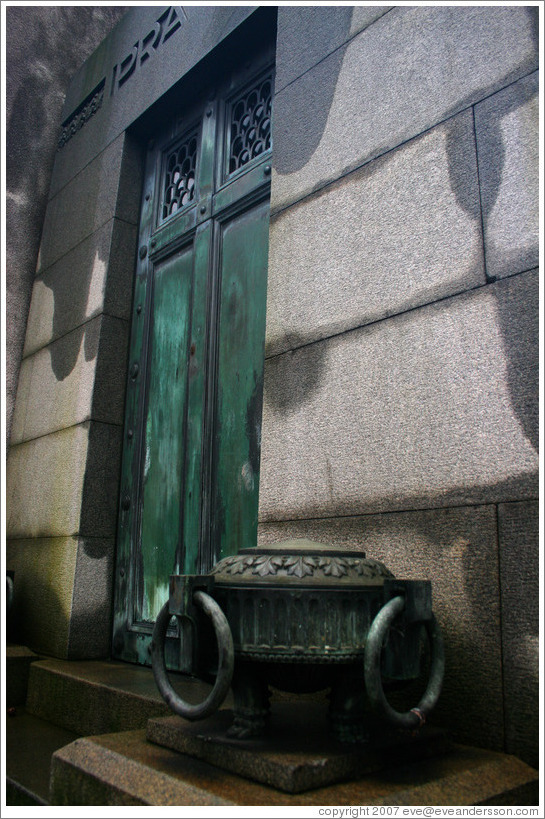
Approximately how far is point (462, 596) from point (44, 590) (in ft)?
13.2

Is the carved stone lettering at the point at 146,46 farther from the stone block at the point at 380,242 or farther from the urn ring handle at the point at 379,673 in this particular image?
the urn ring handle at the point at 379,673

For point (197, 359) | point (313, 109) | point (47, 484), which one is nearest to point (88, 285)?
point (197, 359)

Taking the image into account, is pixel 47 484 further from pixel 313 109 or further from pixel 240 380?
pixel 313 109

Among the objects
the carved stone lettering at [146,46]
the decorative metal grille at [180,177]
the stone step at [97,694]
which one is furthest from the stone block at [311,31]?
the stone step at [97,694]

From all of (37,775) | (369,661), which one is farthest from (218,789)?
(37,775)

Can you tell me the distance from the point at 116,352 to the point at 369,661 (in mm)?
4220

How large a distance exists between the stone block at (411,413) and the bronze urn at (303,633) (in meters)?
0.68

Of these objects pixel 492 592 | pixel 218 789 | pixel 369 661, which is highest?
pixel 492 592

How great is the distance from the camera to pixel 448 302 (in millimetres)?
2828

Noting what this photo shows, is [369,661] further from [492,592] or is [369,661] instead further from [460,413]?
[460,413]

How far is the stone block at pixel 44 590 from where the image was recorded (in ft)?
16.4

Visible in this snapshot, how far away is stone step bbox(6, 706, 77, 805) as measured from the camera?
9.26 feet

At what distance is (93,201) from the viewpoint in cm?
623

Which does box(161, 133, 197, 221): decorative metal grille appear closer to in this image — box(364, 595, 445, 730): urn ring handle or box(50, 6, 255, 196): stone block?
box(50, 6, 255, 196): stone block
